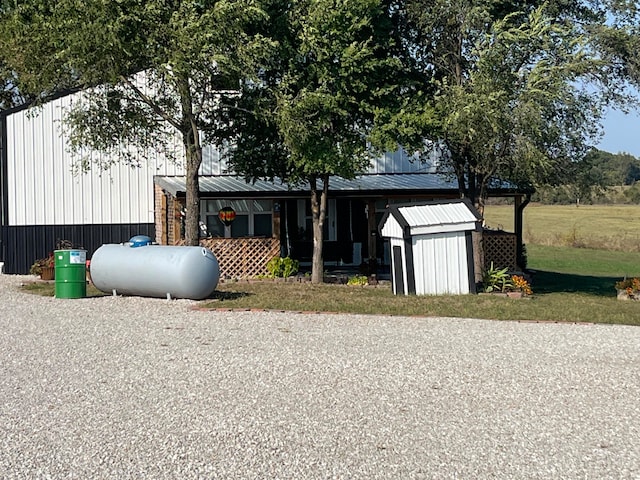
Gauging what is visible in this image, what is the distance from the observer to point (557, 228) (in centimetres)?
5847

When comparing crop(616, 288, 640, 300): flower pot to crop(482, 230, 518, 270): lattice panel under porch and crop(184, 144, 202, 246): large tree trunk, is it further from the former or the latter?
crop(184, 144, 202, 246): large tree trunk

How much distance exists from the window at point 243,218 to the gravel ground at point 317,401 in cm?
1240

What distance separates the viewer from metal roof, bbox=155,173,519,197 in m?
25.0

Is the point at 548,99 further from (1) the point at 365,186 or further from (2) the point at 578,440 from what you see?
(2) the point at 578,440

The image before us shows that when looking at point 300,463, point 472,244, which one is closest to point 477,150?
point 472,244

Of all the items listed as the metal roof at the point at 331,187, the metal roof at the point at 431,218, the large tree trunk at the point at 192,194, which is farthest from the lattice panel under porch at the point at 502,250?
the large tree trunk at the point at 192,194

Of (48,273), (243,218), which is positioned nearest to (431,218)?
(243,218)

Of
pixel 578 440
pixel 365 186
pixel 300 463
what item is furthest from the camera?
pixel 365 186

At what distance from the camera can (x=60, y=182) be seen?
27078 millimetres

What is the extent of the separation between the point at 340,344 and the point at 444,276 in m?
7.64

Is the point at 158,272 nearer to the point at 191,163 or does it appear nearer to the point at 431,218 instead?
the point at 191,163

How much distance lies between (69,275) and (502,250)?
12.3 metres

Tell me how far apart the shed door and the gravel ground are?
512 centimetres

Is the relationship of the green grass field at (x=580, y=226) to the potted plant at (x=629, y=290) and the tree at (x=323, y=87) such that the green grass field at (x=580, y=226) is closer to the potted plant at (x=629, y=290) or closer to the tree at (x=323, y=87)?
the potted plant at (x=629, y=290)
